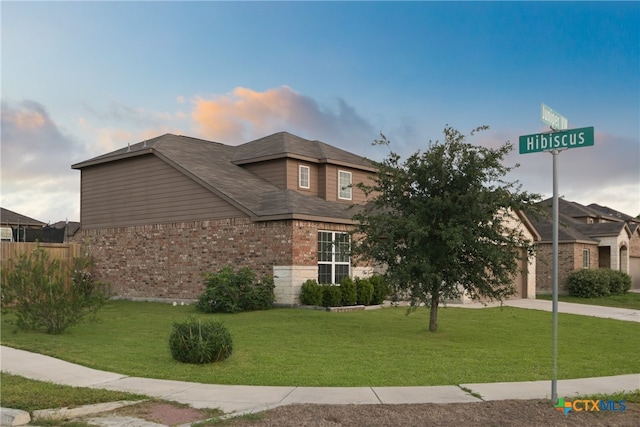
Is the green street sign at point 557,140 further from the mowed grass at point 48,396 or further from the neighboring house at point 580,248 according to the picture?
the neighboring house at point 580,248

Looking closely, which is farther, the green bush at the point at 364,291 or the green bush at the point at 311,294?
the green bush at the point at 364,291

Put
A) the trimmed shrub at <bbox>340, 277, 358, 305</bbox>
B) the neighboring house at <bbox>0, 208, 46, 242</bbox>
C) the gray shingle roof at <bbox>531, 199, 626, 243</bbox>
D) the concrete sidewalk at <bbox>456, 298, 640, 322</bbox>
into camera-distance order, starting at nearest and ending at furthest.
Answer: the trimmed shrub at <bbox>340, 277, 358, 305</bbox>, the concrete sidewalk at <bbox>456, 298, 640, 322</bbox>, the gray shingle roof at <bbox>531, 199, 626, 243</bbox>, the neighboring house at <bbox>0, 208, 46, 242</bbox>

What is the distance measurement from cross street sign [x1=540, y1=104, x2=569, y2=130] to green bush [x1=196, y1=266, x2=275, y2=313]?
1359 centimetres

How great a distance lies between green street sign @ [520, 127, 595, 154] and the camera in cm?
778

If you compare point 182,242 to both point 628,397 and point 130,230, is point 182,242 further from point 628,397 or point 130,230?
point 628,397

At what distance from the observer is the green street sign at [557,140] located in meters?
7.78

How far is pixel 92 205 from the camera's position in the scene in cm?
2856

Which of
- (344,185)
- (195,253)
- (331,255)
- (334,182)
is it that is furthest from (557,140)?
(344,185)

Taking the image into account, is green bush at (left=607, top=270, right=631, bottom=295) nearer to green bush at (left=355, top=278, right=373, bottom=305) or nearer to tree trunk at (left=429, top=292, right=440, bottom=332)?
green bush at (left=355, top=278, right=373, bottom=305)

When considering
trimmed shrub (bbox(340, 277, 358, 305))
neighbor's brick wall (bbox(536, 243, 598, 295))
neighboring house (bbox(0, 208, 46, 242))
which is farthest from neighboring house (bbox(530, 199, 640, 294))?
neighboring house (bbox(0, 208, 46, 242))

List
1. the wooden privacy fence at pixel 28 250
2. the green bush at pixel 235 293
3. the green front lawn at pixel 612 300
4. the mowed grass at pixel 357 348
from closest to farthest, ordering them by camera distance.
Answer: the mowed grass at pixel 357 348, the green bush at pixel 235 293, the wooden privacy fence at pixel 28 250, the green front lawn at pixel 612 300

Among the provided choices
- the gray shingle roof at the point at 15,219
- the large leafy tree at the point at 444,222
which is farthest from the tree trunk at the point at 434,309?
the gray shingle roof at the point at 15,219

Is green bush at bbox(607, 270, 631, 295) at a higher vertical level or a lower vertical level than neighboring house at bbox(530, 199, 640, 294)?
lower

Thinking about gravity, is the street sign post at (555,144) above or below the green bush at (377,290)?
above
